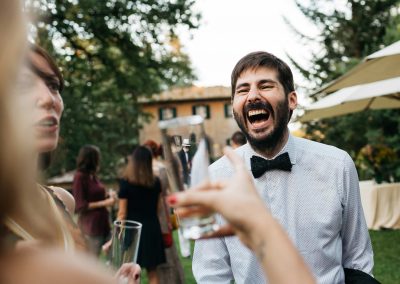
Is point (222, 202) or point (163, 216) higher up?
point (222, 202)

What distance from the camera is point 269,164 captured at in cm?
238

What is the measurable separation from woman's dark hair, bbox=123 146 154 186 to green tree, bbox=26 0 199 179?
9598 mm

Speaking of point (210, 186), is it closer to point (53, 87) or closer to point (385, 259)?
point (53, 87)

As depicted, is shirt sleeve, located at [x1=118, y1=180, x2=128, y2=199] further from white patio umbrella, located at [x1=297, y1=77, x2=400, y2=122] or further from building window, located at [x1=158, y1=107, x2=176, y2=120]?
white patio umbrella, located at [x1=297, y1=77, x2=400, y2=122]

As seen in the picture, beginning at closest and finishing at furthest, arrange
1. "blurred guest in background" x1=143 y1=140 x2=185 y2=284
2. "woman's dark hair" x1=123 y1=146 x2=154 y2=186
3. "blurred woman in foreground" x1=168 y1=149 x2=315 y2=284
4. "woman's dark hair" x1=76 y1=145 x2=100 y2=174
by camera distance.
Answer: "blurred woman in foreground" x1=168 y1=149 x2=315 y2=284
"woman's dark hair" x1=123 y1=146 x2=154 y2=186
"blurred guest in background" x1=143 y1=140 x2=185 y2=284
"woman's dark hair" x1=76 y1=145 x2=100 y2=174

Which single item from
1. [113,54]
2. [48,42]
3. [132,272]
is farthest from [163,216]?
[113,54]

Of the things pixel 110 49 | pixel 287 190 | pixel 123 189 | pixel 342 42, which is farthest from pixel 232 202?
pixel 342 42

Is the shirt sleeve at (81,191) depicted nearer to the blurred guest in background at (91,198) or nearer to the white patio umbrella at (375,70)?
the blurred guest in background at (91,198)

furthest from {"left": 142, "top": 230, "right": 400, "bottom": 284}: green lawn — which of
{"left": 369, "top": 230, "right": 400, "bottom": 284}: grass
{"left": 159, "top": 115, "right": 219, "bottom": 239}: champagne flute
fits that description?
{"left": 159, "top": 115, "right": 219, "bottom": 239}: champagne flute

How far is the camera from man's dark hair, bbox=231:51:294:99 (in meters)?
2.45

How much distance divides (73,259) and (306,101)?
20.5 metres

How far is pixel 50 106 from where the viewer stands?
5.49 feet

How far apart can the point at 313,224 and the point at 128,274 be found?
0.97 m

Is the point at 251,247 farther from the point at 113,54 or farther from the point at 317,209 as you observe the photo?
the point at 113,54
